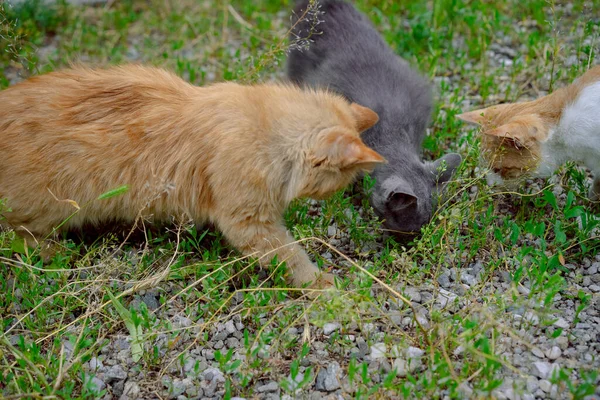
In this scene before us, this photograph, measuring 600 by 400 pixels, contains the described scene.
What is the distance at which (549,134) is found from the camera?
12.1ft

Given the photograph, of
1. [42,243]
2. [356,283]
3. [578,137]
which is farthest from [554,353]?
[42,243]

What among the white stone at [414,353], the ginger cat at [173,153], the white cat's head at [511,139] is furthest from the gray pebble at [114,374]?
the white cat's head at [511,139]

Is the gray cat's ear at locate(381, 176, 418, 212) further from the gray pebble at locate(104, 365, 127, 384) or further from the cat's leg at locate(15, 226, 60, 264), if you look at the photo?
the cat's leg at locate(15, 226, 60, 264)

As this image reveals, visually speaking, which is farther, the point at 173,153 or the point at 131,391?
the point at 173,153

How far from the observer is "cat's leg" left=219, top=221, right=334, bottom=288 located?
3168mm

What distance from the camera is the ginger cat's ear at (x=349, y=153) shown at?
2.77 m

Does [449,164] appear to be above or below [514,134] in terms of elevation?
below

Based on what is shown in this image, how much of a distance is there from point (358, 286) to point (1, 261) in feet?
6.03

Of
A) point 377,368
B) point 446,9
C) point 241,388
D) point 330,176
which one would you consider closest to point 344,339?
point 377,368

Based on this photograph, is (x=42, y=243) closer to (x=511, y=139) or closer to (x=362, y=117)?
(x=362, y=117)

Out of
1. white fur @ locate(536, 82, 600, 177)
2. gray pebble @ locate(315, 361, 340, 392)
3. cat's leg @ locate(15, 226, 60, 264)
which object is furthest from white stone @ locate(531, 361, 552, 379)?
cat's leg @ locate(15, 226, 60, 264)

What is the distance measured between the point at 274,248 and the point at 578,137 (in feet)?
6.12

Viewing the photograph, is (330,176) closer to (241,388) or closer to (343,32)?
(241,388)

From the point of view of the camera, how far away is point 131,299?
10.6 ft
